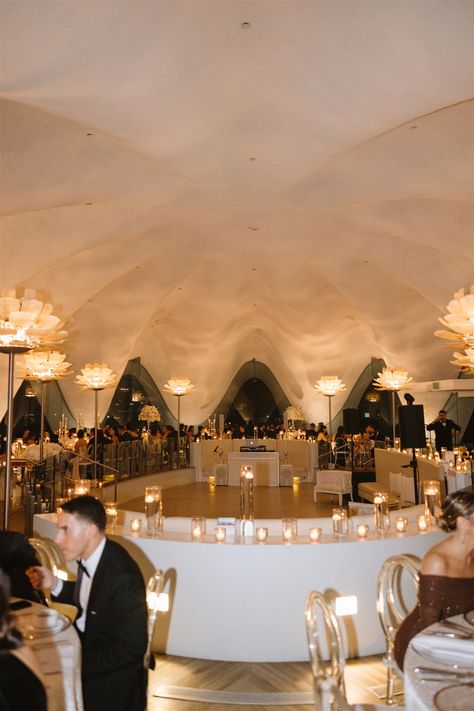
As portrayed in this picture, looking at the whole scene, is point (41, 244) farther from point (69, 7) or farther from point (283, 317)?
point (283, 317)

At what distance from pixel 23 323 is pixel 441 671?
Result: 4.52 meters

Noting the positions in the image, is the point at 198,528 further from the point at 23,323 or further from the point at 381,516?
the point at 23,323

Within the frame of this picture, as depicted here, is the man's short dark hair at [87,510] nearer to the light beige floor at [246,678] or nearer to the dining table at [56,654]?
the dining table at [56,654]

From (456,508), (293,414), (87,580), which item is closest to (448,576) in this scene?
(456,508)

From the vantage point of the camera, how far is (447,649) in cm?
228

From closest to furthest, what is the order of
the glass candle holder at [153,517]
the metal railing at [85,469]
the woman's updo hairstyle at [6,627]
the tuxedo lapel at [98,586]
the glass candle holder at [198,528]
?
1. the woman's updo hairstyle at [6,627]
2. the tuxedo lapel at [98,586]
3. the glass candle holder at [198,528]
4. the glass candle holder at [153,517]
5. the metal railing at [85,469]

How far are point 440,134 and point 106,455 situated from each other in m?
8.33

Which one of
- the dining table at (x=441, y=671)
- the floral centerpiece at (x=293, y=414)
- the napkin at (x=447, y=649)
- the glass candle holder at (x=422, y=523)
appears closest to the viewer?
the dining table at (x=441, y=671)

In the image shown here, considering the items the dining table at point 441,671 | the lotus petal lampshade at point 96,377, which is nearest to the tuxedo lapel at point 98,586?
the dining table at point 441,671

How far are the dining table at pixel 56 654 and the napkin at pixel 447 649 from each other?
1344mm

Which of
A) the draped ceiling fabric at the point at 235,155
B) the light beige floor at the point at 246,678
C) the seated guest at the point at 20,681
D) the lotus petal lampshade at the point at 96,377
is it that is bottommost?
the light beige floor at the point at 246,678

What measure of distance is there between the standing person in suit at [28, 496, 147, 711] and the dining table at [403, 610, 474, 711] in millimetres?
1132

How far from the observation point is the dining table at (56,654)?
2.17 m

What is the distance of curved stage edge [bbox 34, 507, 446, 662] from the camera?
4.36m
